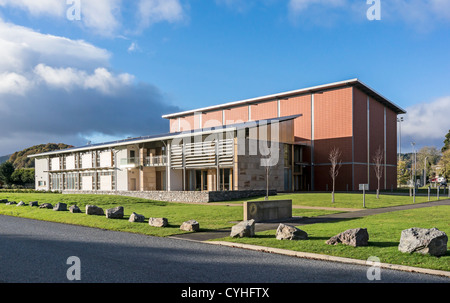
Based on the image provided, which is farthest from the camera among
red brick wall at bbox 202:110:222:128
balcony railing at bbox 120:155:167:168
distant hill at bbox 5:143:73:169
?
distant hill at bbox 5:143:73:169

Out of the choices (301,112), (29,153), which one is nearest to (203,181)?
(301,112)

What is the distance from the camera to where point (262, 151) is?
3778 centimetres

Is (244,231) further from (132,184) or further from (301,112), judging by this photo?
(301,112)

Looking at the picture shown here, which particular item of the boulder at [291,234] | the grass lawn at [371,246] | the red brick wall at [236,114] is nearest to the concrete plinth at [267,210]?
the grass lawn at [371,246]

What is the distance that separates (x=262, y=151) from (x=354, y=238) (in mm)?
28204

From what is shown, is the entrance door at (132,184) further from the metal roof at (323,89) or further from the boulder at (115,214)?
the boulder at (115,214)

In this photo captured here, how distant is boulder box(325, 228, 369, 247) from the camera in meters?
9.63

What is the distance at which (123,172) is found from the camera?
47562 mm

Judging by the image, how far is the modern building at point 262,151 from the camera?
37156 millimetres

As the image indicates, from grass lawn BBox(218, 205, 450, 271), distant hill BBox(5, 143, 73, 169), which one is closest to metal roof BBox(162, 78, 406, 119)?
grass lawn BBox(218, 205, 450, 271)

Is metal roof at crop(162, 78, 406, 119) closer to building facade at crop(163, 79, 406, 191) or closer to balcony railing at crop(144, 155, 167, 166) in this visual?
building facade at crop(163, 79, 406, 191)

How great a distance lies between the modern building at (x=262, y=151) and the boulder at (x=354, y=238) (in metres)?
25.0

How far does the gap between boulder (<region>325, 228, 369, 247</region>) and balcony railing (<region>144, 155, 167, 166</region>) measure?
3430 centimetres
